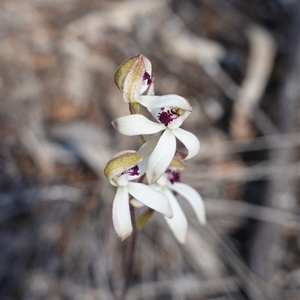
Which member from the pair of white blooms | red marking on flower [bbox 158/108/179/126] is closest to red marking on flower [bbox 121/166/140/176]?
the pair of white blooms

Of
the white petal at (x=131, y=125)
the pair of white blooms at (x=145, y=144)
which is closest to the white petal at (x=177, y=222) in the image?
the pair of white blooms at (x=145, y=144)

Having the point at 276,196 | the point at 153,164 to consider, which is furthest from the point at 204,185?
the point at 153,164

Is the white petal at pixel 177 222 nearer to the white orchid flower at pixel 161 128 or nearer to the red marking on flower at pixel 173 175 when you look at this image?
the red marking on flower at pixel 173 175

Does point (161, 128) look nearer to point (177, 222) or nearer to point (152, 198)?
point (152, 198)

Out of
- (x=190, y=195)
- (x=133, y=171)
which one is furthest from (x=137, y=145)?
(x=133, y=171)

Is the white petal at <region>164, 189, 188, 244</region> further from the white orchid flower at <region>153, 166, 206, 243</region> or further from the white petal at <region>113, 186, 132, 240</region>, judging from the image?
the white petal at <region>113, 186, 132, 240</region>

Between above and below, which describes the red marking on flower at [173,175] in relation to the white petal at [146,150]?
below

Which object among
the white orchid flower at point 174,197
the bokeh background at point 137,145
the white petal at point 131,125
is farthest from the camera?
the bokeh background at point 137,145
